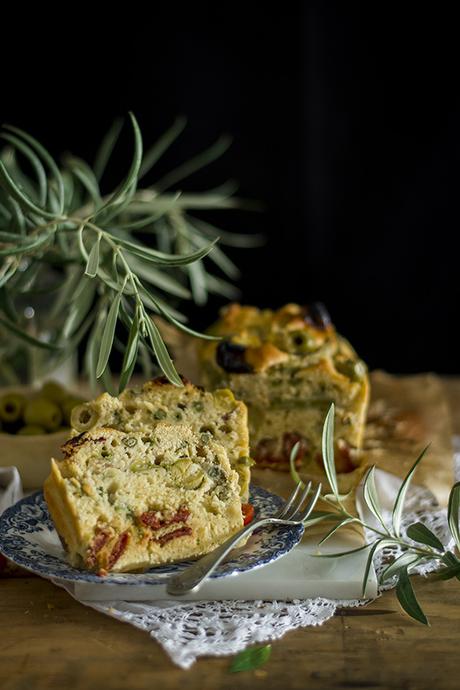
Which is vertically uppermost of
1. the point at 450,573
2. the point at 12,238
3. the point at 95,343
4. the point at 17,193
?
the point at 17,193

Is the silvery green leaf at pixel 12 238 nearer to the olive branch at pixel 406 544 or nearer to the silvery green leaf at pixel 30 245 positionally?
the silvery green leaf at pixel 30 245

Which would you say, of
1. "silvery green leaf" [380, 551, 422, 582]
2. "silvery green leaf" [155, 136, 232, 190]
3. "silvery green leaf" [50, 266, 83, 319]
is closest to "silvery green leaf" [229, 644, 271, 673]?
"silvery green leaf" [380, 551, 422, 582]

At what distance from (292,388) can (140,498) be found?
135cm

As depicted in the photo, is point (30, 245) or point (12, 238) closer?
point (30, 245)

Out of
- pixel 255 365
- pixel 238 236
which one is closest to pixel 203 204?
pixel 255 365

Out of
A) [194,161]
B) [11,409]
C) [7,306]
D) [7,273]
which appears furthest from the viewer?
[194,161]

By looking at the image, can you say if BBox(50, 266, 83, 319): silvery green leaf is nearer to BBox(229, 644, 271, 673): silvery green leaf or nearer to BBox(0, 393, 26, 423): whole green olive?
BBox(0, 393, 26, 423): whole green olive

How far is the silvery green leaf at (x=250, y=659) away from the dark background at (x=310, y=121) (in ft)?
19.3

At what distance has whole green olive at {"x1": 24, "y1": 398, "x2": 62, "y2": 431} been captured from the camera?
3844mm

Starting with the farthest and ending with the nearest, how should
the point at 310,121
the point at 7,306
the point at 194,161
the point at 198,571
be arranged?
the point at 194,161 → the point at 310,121 → the point at 7,306 → the point at 198,571


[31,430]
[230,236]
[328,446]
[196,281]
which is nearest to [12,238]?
[31,430]

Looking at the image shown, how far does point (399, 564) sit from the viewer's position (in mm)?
2859

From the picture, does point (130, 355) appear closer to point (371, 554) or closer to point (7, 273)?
point (7, 273)

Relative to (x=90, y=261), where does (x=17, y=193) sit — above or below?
above
